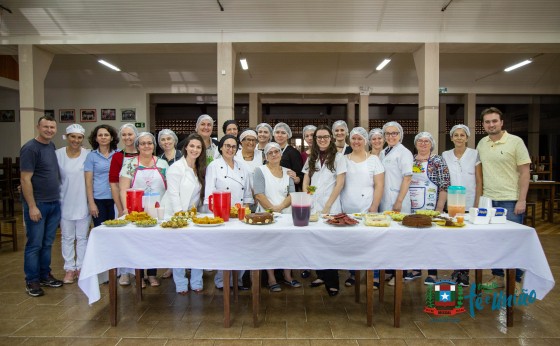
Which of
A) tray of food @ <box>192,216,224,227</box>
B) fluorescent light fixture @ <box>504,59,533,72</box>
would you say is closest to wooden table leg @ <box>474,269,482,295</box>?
tray of food @ <box>192,216,224,227</box>

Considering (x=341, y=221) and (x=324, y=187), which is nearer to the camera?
(x=341, y=221)

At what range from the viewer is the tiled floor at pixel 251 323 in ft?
9.02

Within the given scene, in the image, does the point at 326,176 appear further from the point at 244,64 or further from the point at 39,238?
the point at 244,64

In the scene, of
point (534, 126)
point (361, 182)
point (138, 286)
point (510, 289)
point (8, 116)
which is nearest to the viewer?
point (510, 289)

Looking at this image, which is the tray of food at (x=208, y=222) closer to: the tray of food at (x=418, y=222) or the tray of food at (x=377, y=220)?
the tray of food at (x=377, y=220)

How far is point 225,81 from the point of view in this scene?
8211mm

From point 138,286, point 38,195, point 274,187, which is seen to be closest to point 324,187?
point 274,187

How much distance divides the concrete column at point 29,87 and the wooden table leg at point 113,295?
6.78m

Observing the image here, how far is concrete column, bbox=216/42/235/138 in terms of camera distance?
26.2 feet

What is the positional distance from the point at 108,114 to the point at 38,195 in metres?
10.1

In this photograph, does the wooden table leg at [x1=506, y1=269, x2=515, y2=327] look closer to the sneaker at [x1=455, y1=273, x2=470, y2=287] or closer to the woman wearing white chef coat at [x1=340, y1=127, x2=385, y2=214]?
the sneaker at [x1=455, y1=273, x2=470, y2=287]

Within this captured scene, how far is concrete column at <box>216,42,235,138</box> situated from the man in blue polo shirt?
4.51m

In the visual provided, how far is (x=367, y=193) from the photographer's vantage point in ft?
11.8

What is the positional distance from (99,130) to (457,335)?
3567 mm
